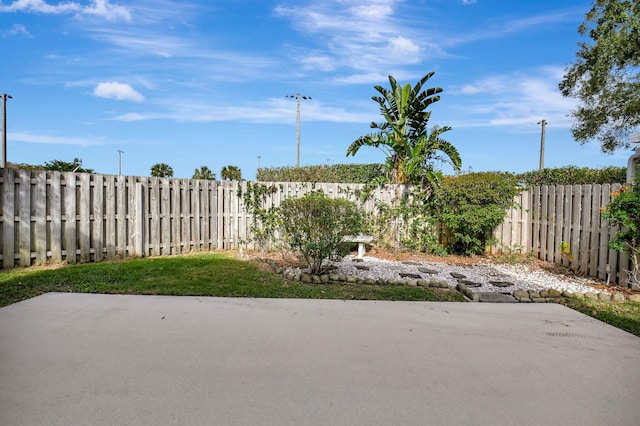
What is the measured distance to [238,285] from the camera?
6.27 m

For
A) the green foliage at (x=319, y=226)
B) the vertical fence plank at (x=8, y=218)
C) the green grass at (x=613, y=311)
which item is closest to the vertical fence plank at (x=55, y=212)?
the vertical fence plank at (x=8, y=218)

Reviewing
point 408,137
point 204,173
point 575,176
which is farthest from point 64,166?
point 575,176

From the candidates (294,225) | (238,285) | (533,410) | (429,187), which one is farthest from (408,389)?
(429,187)

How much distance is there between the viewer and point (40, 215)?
8258 millimetres

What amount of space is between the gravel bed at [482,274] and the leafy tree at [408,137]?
337 centimetres

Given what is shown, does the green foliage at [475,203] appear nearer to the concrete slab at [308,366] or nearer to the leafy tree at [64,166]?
the concrete slab at [308,366]

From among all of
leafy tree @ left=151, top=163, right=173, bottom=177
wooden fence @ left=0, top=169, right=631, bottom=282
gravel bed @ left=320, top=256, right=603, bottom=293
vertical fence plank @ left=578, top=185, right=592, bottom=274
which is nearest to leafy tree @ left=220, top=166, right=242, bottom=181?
leafy tree @ left=151, top=163, right=173, bottom=177

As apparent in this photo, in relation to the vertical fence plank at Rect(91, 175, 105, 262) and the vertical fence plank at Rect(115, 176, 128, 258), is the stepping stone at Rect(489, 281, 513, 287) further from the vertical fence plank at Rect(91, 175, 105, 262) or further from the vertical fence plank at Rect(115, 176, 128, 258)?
the vertical fence plank at Rect(91, 175, 105, 262)

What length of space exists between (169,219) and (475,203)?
709 centimetres

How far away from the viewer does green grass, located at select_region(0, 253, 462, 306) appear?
5.85 meters

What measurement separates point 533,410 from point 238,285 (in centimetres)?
441

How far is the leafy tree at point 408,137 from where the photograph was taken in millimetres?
11688

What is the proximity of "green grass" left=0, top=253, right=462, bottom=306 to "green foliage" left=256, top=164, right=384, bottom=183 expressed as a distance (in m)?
7.85

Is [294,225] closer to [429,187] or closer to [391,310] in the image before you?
[391,310]
